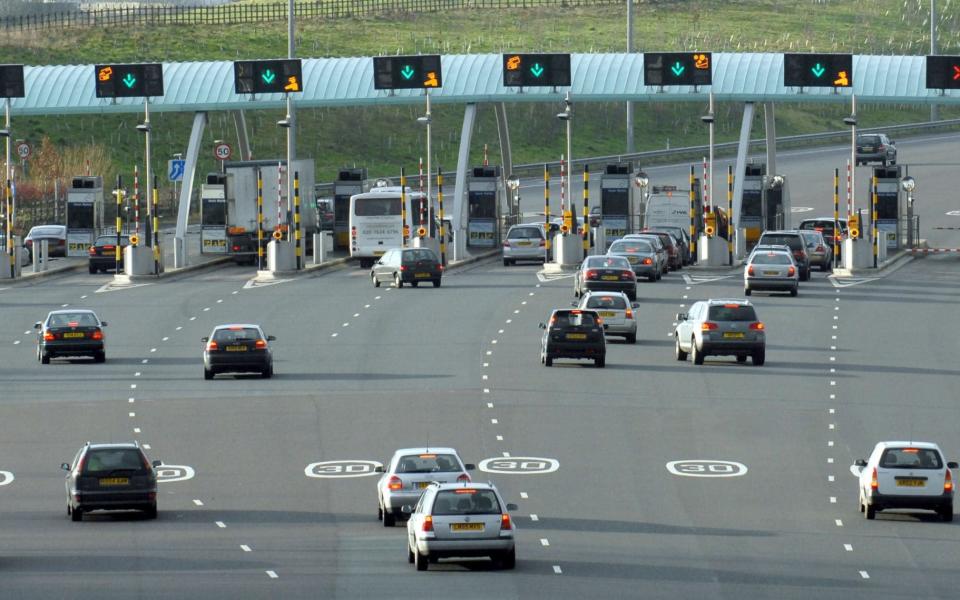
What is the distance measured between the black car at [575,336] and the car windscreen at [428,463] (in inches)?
→ 652

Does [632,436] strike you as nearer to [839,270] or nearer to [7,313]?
[7,313]

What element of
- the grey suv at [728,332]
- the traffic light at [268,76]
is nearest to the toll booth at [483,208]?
the traffic light at [268,76]

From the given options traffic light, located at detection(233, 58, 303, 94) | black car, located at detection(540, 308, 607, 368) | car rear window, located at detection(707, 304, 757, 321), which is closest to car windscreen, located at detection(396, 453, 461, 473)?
black car, located at detection(540, 308, 607, 368)

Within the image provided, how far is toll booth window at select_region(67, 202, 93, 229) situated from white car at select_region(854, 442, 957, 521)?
2038 inches

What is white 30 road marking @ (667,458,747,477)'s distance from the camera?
3294 cm

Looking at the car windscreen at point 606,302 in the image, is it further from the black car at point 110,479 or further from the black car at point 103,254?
the black car at point 103,254

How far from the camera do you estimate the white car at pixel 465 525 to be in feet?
81.1

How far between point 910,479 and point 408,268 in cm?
3484

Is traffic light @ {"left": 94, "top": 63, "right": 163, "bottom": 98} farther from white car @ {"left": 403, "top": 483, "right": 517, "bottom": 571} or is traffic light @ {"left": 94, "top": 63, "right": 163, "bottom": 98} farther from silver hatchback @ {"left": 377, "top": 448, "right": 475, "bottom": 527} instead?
white car @ {"left": 403, "top": 483, "right": 517, "bottom": 571}

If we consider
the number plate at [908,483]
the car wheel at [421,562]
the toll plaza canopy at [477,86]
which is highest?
the toll plaza canopy at [477,86]

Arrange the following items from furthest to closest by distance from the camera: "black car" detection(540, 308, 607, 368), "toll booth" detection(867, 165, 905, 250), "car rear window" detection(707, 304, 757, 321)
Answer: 1. "toll booth" detection(867, 165, 905, 250)
2. "car rear window" detection(707, 304, 757, 321)
3. "black car" detection(540, 308, 607, 368)

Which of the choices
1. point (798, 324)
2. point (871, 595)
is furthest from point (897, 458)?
point (798, 324)

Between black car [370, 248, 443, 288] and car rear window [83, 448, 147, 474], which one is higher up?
black car [370, 248, 443, 288]

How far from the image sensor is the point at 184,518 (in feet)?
96.7
